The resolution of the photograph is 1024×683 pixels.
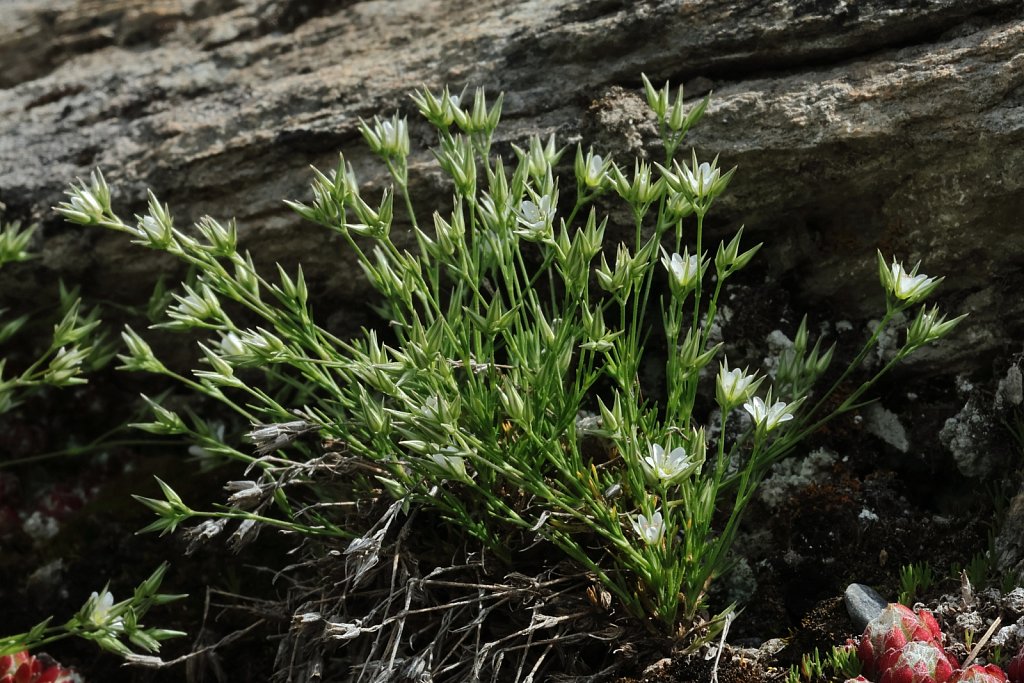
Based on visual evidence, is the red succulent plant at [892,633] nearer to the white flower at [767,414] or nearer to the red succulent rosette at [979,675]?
the red succulent rosette at [979,675]

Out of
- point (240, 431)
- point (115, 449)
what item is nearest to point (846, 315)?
point (240, 431)

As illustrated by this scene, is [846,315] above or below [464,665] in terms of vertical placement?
above

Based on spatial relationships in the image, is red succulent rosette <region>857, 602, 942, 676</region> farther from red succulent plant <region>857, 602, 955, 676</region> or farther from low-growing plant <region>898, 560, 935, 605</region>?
low-growing plant <region>898, 560, 935, 605</region>

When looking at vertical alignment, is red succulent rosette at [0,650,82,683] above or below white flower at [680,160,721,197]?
below

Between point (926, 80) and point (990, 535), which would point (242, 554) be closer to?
point (990, 535)

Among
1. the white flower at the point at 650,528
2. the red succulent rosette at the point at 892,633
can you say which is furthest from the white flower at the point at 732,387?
the red succulent rosette at the point at 892,633

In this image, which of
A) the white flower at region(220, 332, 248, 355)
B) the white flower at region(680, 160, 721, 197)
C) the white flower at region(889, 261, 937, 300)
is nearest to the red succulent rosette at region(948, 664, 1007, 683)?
the white flower at region(889, 261, 937, 300)
